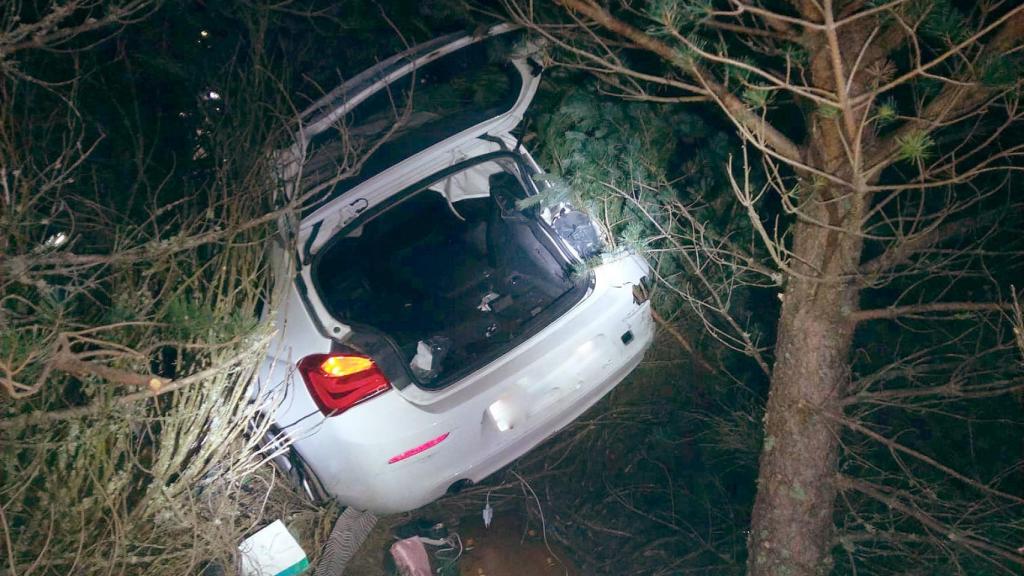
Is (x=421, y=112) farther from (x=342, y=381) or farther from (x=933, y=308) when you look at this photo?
(x=933, y=308)

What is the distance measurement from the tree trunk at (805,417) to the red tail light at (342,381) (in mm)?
1936

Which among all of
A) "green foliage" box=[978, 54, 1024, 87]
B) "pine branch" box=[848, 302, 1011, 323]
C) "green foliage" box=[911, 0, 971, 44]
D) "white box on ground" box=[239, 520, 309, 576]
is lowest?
"white box on ground" box=[239, 520, 309, 576]

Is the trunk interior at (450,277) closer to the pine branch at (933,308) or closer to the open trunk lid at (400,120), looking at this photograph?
the open trunk lid at (400,120)

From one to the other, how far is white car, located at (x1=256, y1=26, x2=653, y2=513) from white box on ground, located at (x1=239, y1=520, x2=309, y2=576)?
273mm

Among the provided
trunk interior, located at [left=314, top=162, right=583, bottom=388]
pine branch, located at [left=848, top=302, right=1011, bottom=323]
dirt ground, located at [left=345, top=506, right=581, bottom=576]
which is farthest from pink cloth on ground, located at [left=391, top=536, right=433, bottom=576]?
pine branch, located at [left=848, top=302, right=1011, bottom=323]

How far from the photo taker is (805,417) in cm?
324

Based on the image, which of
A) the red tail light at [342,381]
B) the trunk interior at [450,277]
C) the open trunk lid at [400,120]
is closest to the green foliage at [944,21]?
the open trunk lid at [400,120]

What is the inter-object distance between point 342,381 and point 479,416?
2.27ft

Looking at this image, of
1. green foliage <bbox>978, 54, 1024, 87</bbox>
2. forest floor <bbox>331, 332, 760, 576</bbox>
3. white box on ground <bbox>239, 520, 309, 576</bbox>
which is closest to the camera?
green foliage <bbox>978, 54, 1024, 87</bbox>

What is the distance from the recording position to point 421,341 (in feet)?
12.2

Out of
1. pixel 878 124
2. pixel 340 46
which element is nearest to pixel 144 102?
pixel 340 46

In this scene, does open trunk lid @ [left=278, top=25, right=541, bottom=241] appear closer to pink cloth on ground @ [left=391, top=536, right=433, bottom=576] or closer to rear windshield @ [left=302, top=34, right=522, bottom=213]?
rear windshield @ [left=302, top=34, right=522, bottom=213]

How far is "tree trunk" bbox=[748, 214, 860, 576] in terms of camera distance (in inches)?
120

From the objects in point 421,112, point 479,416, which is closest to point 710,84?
point 479,416
